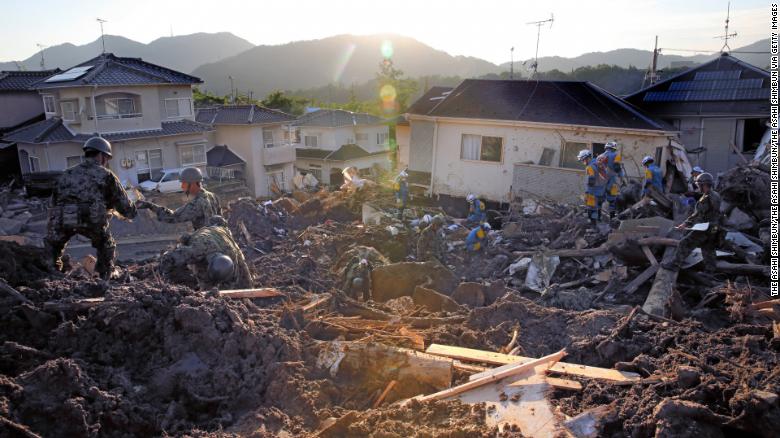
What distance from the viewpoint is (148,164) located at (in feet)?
86.0

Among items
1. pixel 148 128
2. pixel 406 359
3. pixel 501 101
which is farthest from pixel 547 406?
pixel 148 128

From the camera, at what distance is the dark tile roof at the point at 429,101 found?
68.4ft

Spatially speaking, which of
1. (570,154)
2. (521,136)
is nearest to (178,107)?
(521,136)

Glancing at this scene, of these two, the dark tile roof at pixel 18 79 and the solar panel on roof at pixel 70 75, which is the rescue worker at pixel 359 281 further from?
the dark tile roof at pixel 18 79

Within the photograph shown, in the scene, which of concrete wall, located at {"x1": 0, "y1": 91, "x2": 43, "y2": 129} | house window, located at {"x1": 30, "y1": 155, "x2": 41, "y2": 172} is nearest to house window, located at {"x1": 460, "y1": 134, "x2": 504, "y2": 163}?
house window, located at {"x1": 30, "y1": 155, "x2": 41, "y2": 172}

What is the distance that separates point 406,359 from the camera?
192 inches

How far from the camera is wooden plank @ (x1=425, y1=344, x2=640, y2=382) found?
4.65 metres

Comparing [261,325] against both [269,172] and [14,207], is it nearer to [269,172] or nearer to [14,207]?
[14,207]

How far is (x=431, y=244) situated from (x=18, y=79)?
26.3 m

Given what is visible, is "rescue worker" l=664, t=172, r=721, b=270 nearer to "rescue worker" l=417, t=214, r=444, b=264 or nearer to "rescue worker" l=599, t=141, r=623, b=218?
"rescue worker" l=599, t=141, r=623, b=218

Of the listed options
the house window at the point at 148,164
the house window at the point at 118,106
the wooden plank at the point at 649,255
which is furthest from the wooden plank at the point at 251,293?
the house window at the point at 148,164

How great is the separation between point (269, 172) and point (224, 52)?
11447 cm

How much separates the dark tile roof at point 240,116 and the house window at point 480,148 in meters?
15.3

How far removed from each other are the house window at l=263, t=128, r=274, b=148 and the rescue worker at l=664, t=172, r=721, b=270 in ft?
86.7
